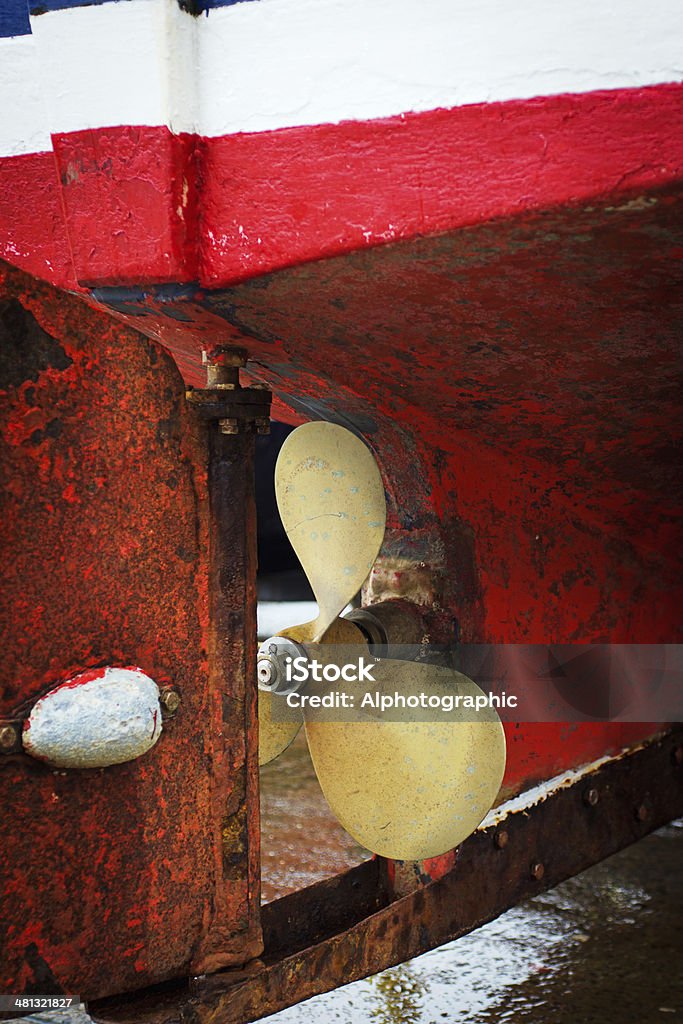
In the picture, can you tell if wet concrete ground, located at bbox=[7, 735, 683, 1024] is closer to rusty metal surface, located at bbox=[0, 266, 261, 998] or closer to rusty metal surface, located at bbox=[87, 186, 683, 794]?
rusty metal surface, located at bbox=[87, 186, 683, 794]

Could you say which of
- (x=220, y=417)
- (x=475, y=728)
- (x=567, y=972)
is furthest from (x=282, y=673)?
(x=567, y=972)

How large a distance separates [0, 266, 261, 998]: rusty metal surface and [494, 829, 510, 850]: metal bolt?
637 mm

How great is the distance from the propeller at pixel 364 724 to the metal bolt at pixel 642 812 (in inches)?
31.0

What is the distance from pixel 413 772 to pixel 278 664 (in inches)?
11.9

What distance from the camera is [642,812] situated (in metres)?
2.58

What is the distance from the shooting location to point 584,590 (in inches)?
96.6

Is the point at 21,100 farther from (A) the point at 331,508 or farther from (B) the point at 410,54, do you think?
(A) the point at 331,508

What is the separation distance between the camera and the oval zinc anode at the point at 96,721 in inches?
56.8

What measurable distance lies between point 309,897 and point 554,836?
1.90 feet

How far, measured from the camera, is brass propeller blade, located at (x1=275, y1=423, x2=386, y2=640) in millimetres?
1948

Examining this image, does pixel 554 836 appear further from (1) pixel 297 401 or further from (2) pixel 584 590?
(1) pixel 297 401

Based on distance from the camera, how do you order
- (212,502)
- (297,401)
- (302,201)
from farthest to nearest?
(297,401) < (212,502) < (302,201)

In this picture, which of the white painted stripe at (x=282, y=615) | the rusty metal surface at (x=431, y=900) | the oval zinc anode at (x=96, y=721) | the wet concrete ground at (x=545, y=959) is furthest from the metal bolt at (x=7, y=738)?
the white painted stripe at (x=282, y=615)

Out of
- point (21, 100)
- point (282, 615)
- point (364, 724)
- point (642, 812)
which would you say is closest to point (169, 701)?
point (364, 724)
